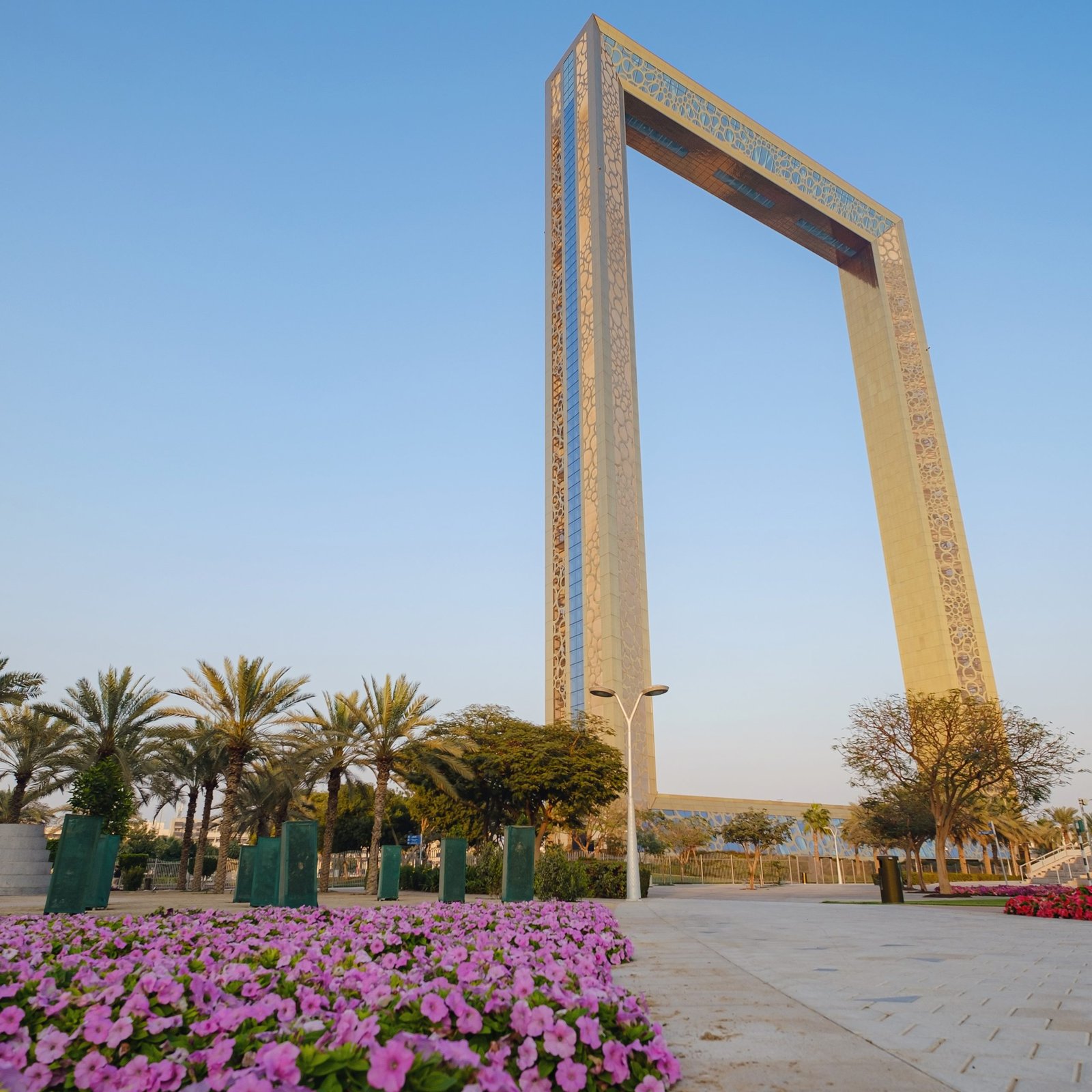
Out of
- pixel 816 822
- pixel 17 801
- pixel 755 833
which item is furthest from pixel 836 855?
pixel 17 801

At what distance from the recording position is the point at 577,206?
64.7 metres

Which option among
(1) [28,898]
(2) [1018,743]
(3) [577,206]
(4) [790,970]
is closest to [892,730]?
(2) [1018,743]

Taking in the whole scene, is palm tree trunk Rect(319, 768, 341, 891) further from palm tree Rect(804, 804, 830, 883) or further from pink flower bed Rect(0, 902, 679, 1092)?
palm tree Rect(804, 804, 830, 883)

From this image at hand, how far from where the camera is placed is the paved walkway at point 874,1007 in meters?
3.77

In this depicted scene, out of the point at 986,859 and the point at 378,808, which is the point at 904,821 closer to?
the point at 986,859

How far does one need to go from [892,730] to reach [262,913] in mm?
29123

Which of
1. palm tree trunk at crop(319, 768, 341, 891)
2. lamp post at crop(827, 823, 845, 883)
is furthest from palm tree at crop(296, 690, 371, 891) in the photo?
lamp post at crop(827, 823, 845, 883)

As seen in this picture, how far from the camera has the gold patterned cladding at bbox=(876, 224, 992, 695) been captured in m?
67.9

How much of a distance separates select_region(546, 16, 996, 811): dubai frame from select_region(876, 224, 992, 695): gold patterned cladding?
14 cm

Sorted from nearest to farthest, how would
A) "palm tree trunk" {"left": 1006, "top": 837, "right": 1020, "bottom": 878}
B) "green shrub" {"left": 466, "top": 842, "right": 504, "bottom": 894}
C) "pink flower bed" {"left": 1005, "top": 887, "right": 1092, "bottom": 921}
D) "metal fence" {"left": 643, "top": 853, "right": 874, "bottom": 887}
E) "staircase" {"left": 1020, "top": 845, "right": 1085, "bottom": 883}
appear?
"pink flower bed" {"left": 1005, "top": 887, "right": 1092, "bottom": 921} < "green shrub" {"left": 466, "top": 842, "right": 504, "bottom": 894} < "staircase" {"left": 1020, "top": 845, "right": 1085, "bottom": 883} < "metal fence" {"left": 643, "top": 853, "right": 874, "bottom": 887} < "palm tree trunk" {"left": 1006, "top": 837, "right": 1020, "bottom": 878}

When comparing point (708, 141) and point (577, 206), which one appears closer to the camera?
point (577, 206)

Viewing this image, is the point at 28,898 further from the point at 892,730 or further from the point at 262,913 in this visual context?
the point at 892,730

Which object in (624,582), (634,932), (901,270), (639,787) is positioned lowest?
(634,932)

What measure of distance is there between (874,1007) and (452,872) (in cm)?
1173
